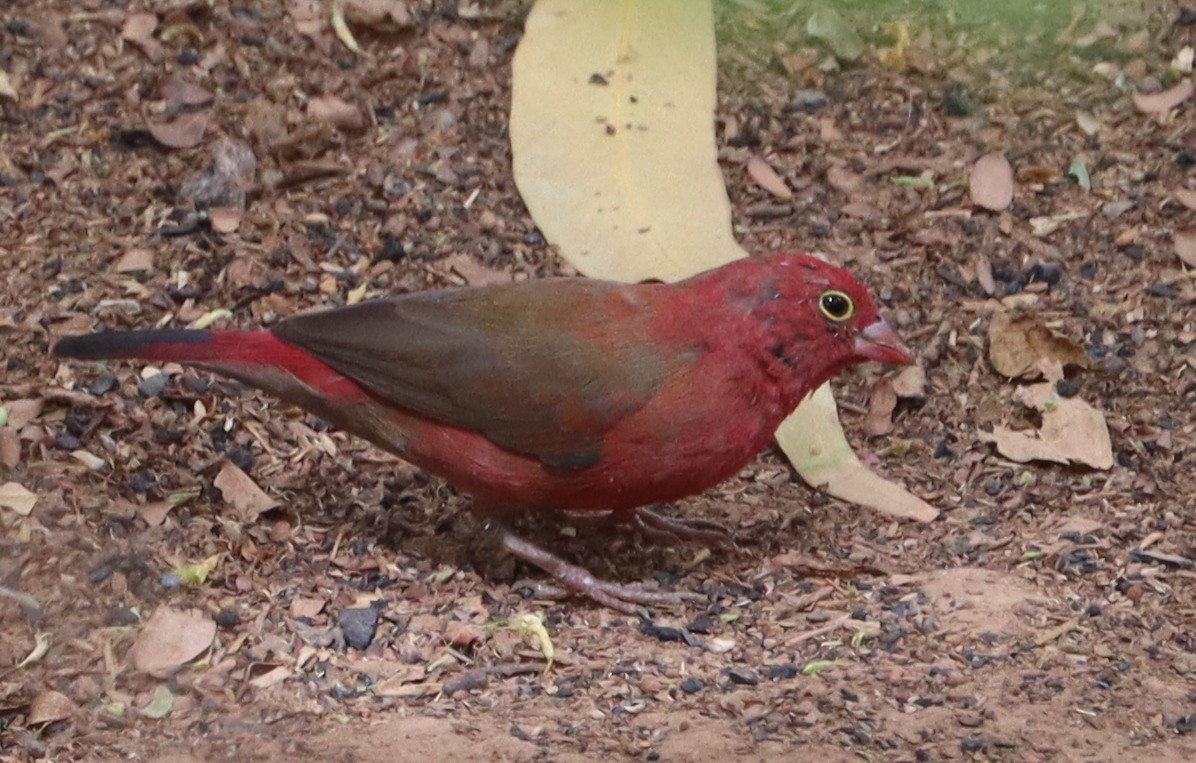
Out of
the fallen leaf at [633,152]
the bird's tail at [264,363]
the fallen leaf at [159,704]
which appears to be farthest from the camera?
the fallen leaf at [633,152]

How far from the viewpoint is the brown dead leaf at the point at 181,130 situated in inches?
247

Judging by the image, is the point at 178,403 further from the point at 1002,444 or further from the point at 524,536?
the point at 1002,444

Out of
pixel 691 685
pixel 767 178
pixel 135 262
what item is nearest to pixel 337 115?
pixel 135 262

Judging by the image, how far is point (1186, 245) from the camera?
20.3ft

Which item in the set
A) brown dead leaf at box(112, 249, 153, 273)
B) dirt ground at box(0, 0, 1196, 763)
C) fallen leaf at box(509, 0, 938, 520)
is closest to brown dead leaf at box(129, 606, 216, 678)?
dirt ground at box(0, 0, 1196, 763)

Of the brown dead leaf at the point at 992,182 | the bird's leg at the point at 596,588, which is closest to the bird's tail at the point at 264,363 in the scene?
the bird's leg at the point at 596,588

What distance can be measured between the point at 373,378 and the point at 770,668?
1.41 meters

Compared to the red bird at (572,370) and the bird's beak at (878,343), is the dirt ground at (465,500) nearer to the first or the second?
the red bird at (572,370)

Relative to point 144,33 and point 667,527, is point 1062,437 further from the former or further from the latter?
point 144,33

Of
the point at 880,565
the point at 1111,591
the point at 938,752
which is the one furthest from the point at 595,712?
the point at 1111,591

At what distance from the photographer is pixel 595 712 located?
13.9 ft

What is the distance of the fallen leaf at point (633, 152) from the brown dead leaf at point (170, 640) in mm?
1885

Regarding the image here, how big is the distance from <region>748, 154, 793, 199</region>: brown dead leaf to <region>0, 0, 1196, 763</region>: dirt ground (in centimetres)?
4

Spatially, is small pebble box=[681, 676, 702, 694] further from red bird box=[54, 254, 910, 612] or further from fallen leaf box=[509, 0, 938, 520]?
fallen leaf box=[509, 0, 938, 520]
